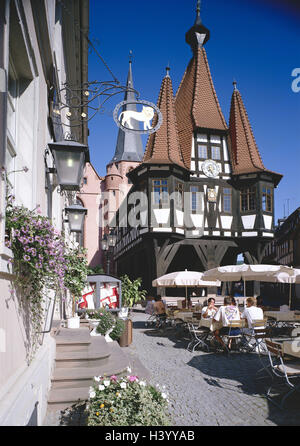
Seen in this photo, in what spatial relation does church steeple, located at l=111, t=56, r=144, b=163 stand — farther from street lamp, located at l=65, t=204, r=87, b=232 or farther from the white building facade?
the white building facade

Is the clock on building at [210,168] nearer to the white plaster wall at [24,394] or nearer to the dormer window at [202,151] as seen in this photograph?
the dormer window at [202,151]

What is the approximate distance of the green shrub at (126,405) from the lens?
133 inches

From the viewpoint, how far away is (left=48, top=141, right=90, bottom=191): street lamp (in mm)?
4852

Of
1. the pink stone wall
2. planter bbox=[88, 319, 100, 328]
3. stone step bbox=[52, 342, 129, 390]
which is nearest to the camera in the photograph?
stone step bbox=[52, 342, 129, 390]

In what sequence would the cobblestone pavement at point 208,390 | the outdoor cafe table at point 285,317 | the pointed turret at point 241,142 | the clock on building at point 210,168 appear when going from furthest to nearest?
the pointed turret at point 241,142
the clock on building at point 210,168
the outdoor cafe table at point 285,317
the cobblestone pavement at point 208,390

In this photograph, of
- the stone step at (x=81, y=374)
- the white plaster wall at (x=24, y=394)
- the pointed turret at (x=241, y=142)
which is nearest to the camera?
the white plaster wall at (x=24, y=394)

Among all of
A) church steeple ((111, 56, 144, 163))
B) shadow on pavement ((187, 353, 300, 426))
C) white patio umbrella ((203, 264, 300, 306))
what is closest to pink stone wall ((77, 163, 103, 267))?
church steeple ((111, 56, 144, 163))

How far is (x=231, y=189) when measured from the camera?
2320cm

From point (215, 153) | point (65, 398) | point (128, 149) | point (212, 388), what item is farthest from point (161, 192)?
point (128, 149)

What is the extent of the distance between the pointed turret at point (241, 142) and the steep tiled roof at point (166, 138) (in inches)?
140

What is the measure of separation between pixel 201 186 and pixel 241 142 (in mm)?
4130

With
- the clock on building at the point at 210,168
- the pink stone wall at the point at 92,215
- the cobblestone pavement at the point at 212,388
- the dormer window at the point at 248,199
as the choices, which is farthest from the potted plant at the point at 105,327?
the pink stone wall at the point at 92,215

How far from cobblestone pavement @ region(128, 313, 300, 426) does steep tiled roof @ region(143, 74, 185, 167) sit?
43.9 feet

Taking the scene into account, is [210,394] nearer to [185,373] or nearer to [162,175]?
[185,373]
